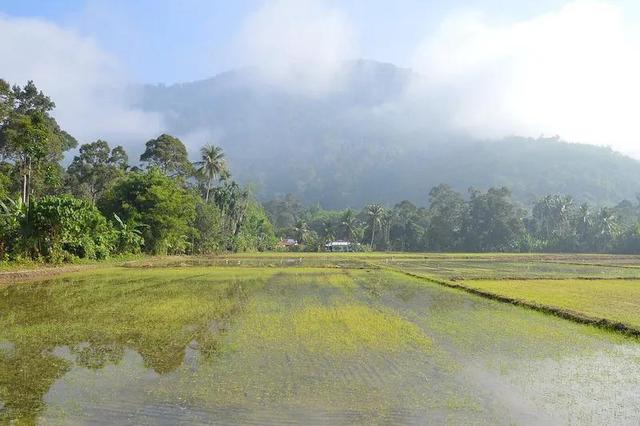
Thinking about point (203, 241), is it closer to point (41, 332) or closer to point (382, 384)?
point (41, 332)

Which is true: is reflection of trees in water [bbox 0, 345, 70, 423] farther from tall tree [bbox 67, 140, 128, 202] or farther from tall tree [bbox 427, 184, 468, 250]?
tall tree [bbox 427, 184, 468, 250]

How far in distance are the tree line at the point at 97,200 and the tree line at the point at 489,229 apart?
23.0 meters

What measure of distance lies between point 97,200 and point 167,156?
1072cm

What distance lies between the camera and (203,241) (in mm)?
49125

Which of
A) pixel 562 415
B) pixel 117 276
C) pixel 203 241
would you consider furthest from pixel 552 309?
pixel 203 241

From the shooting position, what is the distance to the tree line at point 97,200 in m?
23.2

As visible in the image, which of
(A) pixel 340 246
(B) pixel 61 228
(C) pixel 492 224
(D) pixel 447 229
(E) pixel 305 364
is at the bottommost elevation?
(E) pixel 305 364

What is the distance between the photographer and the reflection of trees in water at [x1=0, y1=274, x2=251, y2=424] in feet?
20.7

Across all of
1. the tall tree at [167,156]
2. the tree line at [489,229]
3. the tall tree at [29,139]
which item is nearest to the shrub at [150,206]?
the tall tree at [29,139]

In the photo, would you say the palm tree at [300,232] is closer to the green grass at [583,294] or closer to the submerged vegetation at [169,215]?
the submerged vegetation at [169,215]

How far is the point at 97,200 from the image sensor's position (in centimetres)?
4231

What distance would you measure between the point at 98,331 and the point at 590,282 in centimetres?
1938

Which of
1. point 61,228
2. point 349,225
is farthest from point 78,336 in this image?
point 349,225

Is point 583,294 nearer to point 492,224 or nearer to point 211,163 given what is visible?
point 211,163
